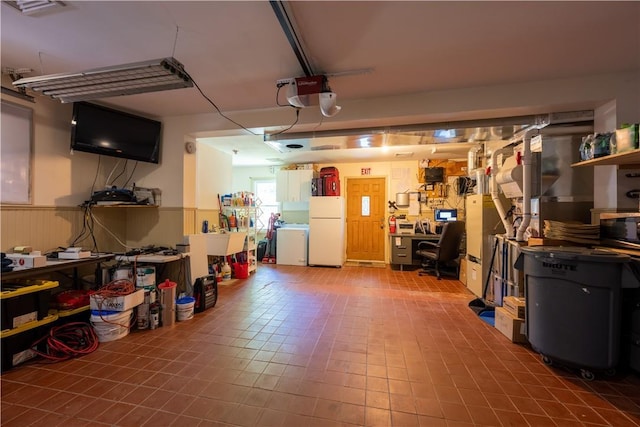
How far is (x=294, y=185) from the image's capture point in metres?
6.30

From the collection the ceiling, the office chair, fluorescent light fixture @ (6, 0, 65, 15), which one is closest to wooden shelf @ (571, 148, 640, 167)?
the ceiling

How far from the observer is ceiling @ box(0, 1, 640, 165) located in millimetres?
1712

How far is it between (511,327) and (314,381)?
6.55 ft

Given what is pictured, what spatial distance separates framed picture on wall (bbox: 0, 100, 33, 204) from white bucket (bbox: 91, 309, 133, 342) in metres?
1.49

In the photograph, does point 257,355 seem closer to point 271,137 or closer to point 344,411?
point 344,411

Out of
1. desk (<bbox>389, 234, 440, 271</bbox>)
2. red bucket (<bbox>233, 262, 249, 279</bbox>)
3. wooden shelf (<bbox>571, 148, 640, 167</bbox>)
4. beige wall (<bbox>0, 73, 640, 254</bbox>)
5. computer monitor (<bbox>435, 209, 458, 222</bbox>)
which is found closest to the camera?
wooden shelf (<bbox>571, 148, 640, 167</bbox>)

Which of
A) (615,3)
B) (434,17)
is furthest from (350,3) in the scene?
(615,3)

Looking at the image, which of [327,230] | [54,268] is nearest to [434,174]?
[327,230]

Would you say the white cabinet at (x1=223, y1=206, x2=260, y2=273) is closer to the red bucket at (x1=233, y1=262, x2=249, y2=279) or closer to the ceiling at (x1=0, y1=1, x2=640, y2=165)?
the red bucket at (x1=233, y1=262, x2=249, y2=279)

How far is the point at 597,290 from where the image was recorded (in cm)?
184

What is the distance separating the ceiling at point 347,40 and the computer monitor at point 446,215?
3.45 m

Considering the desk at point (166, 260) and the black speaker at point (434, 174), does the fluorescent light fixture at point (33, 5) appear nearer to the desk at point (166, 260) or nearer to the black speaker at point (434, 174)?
the desk at point (166, 260)

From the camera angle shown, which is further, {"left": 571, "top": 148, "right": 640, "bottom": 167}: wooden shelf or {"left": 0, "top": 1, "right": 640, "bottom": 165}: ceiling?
{"left": 571, "top": 148, "right": 640, "bottom": 167}: wooden shelf

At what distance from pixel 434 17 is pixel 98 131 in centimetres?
361
